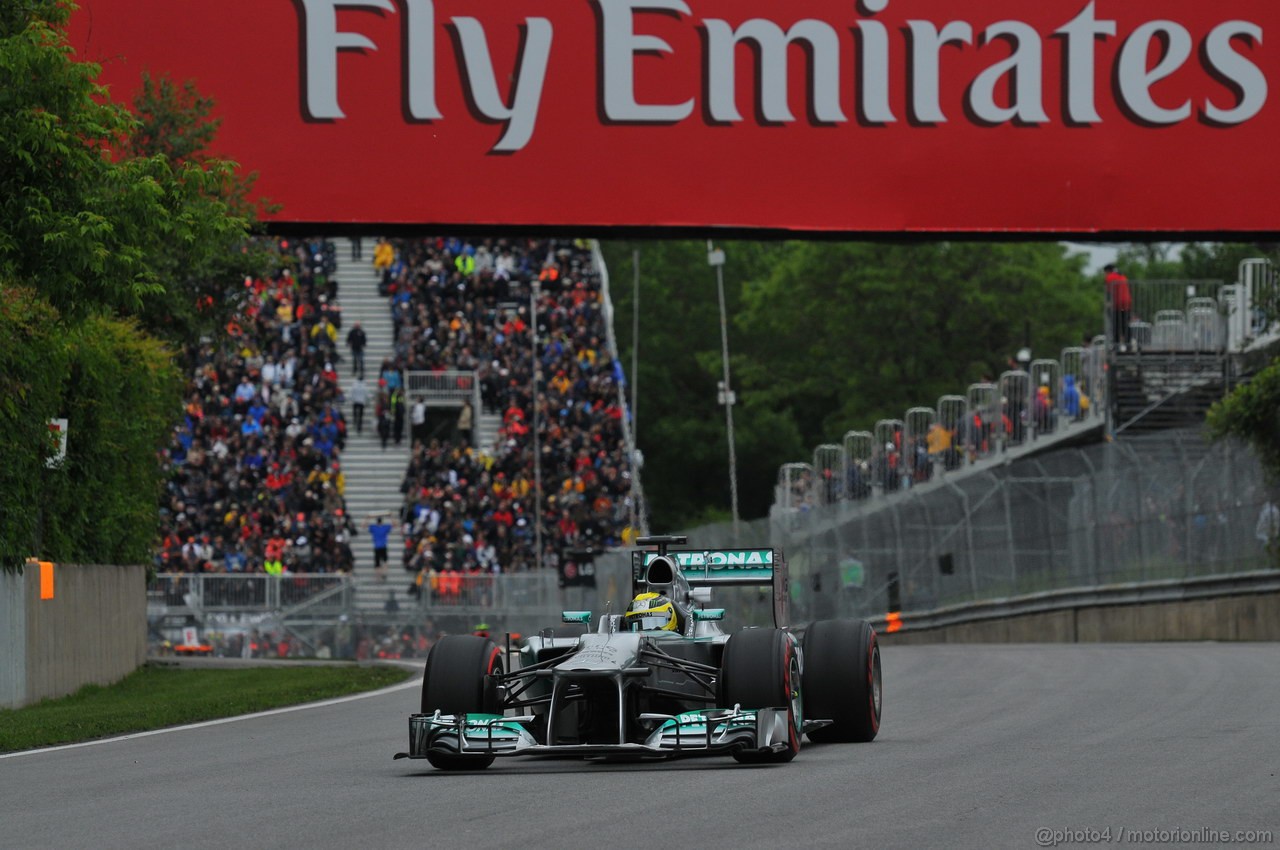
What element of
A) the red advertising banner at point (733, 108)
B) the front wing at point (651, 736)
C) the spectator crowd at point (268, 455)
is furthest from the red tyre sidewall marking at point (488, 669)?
the spectator crowd at point (268, 455)

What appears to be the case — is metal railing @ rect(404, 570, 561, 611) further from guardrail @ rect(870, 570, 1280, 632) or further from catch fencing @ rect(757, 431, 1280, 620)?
guardrail @ rect(870, 570, 1280, 632)

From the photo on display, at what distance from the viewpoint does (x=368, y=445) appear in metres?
48.7

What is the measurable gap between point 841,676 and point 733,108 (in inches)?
471

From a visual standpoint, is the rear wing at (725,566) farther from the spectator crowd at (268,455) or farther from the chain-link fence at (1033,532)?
the spectator crowd at (268,455)

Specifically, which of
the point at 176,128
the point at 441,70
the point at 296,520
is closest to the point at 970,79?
the point at 441,70

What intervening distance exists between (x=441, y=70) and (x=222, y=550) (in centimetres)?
2226

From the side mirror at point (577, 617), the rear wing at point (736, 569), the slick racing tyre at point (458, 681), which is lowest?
the slick racing tyre at point (458, 681)

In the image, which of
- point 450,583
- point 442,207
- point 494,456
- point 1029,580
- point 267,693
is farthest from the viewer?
point 494,456

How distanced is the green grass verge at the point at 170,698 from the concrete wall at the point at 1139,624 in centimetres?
825

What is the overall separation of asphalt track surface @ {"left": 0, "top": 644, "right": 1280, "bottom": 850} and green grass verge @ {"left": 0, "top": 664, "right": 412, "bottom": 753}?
845mm

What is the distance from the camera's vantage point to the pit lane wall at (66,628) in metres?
19.2

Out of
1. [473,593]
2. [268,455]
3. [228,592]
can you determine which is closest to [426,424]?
[268,455]

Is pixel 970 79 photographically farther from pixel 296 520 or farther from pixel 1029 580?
pixel 296 520

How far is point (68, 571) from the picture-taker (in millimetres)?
21578
